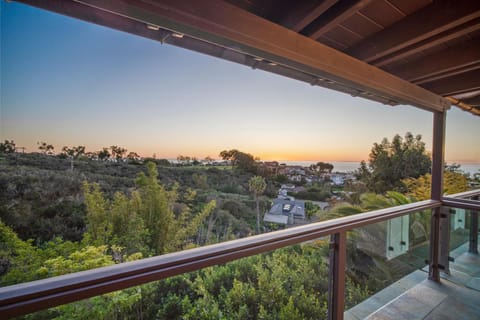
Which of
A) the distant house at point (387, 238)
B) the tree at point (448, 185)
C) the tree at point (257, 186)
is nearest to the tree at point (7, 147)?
the distant house at point (387, 238)

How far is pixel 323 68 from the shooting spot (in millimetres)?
1589

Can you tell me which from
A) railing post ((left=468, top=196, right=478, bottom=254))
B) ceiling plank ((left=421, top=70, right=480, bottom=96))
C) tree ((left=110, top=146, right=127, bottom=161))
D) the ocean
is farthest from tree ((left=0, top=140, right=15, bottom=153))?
railing post ((left=468, top=196, right=478, bottom=254))

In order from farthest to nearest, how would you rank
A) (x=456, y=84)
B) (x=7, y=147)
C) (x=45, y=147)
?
(x=45, y=147) → (x=7, y=147) → (x=456, y=84)

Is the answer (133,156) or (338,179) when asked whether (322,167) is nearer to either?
(338,179)

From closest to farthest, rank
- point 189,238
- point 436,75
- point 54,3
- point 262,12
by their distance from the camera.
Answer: point 54,3, point 262,12, point 436,75, point 189,238

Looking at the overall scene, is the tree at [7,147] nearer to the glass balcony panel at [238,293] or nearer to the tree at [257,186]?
the glass balcony panel at [238,293]

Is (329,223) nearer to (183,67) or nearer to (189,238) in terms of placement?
(189,238)

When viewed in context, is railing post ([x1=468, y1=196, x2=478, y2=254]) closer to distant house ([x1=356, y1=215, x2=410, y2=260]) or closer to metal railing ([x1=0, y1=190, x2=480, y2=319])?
distant house ([x1=356, y1=215, x2=410, y2=260])

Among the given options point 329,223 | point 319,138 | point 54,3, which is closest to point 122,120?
point 54,3

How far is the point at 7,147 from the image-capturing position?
2.94m

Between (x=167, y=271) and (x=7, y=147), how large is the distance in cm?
350

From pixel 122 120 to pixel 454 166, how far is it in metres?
7.55

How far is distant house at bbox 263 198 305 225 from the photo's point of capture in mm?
5373

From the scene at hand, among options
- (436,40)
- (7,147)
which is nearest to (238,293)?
(436,40)
